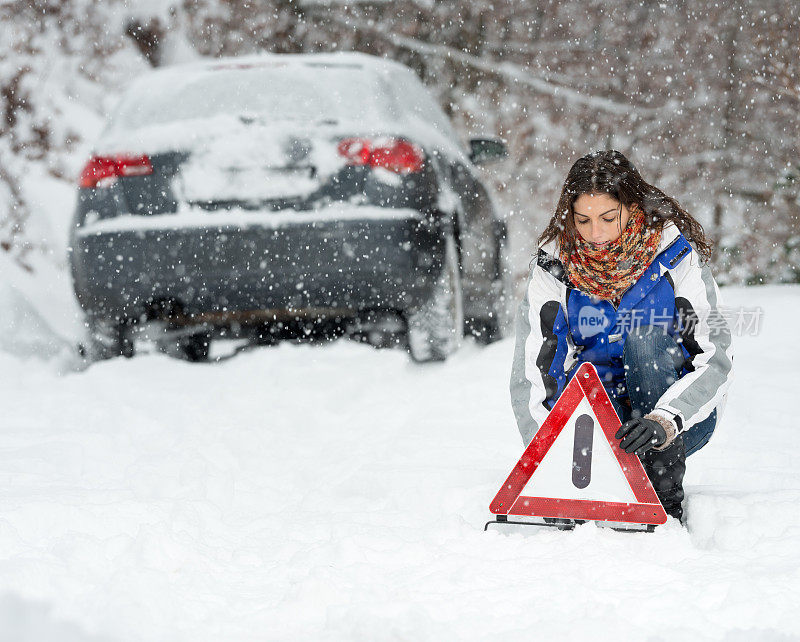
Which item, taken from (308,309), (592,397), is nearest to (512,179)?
(308,309)

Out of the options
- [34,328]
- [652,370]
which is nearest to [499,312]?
[34,328]

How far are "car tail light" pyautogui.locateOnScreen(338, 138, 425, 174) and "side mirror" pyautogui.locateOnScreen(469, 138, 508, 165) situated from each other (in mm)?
1238

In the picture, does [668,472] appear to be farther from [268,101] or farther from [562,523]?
[268,101]

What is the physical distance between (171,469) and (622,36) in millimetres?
10024

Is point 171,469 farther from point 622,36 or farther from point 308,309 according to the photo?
point 622,36

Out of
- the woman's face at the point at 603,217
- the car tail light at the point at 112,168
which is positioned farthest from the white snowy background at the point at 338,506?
the car tail light at the point at 112,168

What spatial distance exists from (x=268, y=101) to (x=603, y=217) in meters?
2.46

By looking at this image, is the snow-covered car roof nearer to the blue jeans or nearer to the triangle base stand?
the blue jeans

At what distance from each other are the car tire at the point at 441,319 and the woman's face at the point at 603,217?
1.94 meters

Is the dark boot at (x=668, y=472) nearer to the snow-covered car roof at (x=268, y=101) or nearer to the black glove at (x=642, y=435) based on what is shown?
the black glove at (x=642, y=435)

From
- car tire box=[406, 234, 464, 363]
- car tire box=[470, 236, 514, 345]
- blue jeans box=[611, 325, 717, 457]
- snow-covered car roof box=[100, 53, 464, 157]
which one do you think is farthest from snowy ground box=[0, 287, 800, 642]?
snow-covered car roof box=[100, 53, 464, 157]

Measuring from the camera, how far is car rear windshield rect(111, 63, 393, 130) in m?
4.59

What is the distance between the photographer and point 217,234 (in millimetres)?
4438

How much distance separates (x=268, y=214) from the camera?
4434 mm
